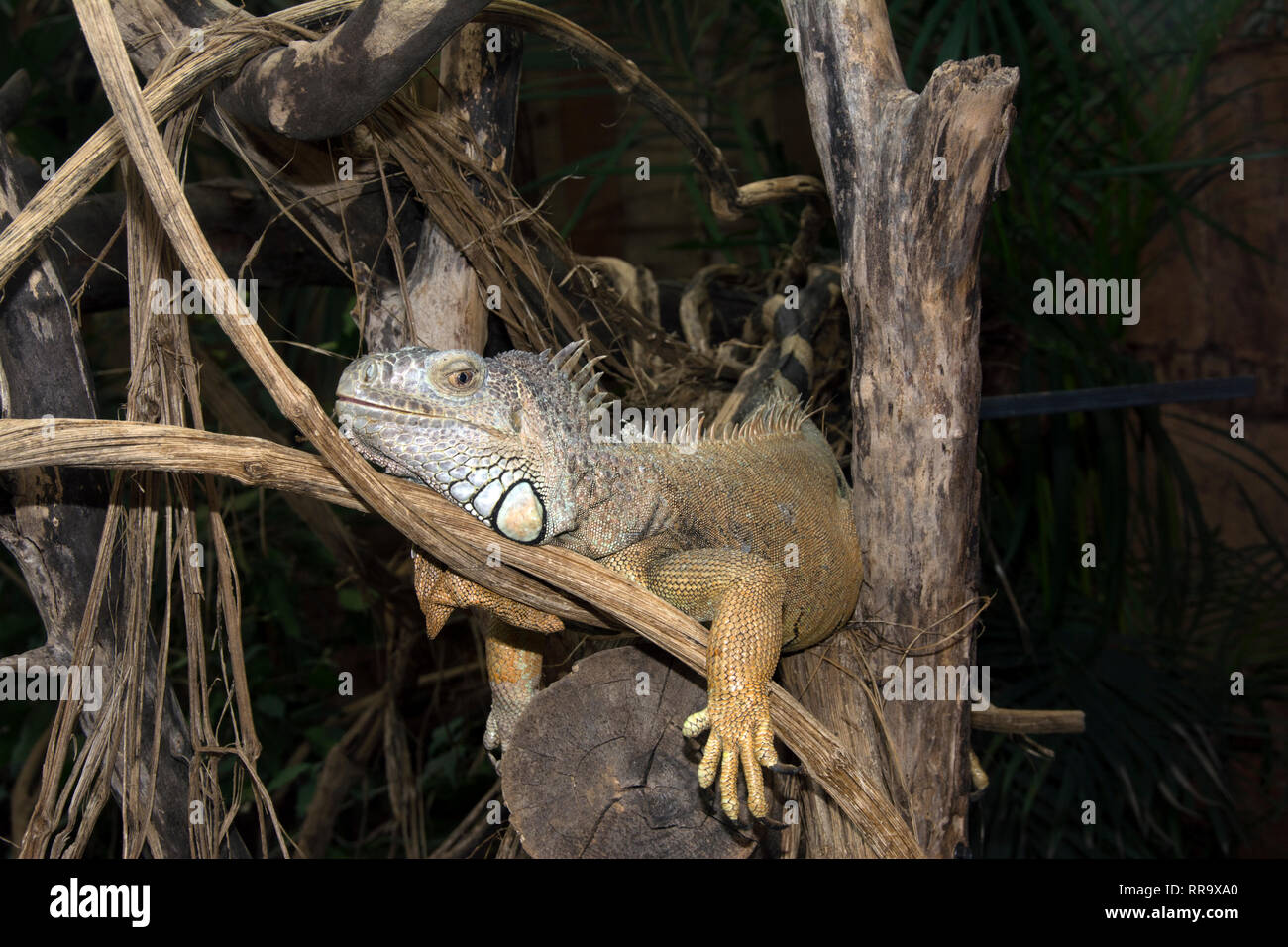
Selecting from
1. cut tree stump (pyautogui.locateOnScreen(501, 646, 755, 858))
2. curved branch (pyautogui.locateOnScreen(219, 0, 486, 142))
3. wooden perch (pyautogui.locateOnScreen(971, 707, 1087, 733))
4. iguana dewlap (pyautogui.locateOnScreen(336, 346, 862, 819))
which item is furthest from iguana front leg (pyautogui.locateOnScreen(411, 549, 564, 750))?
wooden perch (pyautogui.locateOnScreen(971, 707, 1087, 733))

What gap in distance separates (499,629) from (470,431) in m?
0.77

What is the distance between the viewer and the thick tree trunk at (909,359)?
6.90ft

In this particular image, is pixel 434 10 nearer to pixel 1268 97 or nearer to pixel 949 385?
pixel 949 385

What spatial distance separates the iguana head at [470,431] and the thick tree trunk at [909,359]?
795 millimetres

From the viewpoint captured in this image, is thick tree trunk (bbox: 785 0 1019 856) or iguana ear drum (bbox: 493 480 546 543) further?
thick tree trunk (bbox: 785 0 1019 856)

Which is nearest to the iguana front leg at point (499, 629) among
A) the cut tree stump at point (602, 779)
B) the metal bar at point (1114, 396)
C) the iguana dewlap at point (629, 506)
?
the iguana dewlap at point (629, 506)

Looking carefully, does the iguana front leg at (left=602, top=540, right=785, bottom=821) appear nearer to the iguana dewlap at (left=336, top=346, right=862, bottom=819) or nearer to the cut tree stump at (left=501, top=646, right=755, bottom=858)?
the iguana dewlap at (left=336, top=346, right=862, bottom=819)

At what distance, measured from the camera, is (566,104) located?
7.09 meters

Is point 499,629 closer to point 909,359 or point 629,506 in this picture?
point 629,506

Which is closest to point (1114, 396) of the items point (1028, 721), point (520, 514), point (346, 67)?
point (1028, 721)

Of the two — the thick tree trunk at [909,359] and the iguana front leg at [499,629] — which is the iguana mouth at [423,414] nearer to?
the iguana front leg at [499,629]

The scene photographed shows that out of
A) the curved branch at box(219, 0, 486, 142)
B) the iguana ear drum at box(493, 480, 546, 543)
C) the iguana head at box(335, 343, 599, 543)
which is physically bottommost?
the iguana ear drum at box(493, 480, 546, 543)

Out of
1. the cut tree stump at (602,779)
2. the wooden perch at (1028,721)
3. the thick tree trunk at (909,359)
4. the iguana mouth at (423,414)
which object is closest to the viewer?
the iguana mouth at (423,414)

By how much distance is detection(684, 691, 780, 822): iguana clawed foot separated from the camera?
196cm
